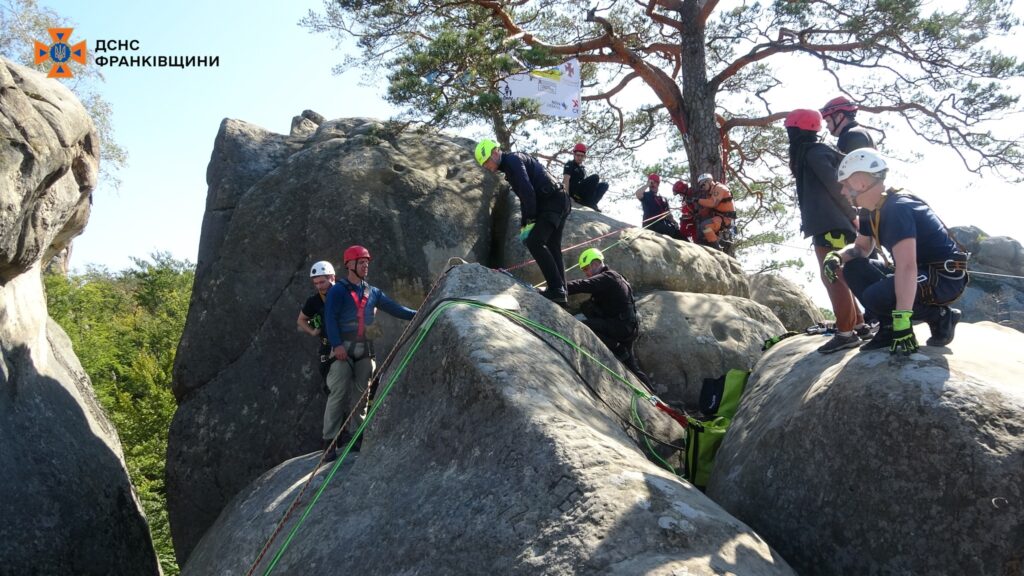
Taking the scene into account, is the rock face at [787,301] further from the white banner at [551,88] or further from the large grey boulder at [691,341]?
the white banner at [551,88]

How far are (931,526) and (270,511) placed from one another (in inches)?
168

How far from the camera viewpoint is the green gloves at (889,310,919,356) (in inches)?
164

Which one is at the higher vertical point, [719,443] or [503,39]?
[503,39]

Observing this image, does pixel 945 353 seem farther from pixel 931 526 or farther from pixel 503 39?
pixel 503 39

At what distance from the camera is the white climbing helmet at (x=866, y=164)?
4.46m

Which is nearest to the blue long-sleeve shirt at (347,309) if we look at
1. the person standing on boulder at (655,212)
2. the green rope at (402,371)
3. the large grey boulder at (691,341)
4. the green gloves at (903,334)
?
the green rope at (402,371)

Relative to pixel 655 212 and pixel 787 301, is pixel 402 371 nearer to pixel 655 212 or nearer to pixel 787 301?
pixel 655 212

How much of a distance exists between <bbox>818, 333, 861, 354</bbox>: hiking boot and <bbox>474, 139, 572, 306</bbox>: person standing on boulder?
10.2ft

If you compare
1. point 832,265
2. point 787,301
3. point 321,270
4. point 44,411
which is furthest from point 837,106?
point 44,411

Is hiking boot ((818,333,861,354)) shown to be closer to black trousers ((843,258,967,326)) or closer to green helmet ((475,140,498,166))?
black trousers ((843,258,967,326))

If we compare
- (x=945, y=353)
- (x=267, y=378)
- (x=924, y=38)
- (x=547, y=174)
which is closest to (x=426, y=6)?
(x=547, y=174)

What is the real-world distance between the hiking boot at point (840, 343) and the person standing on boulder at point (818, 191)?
218 millimetres

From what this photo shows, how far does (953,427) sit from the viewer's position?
146 inches

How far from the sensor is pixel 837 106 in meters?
5.85
